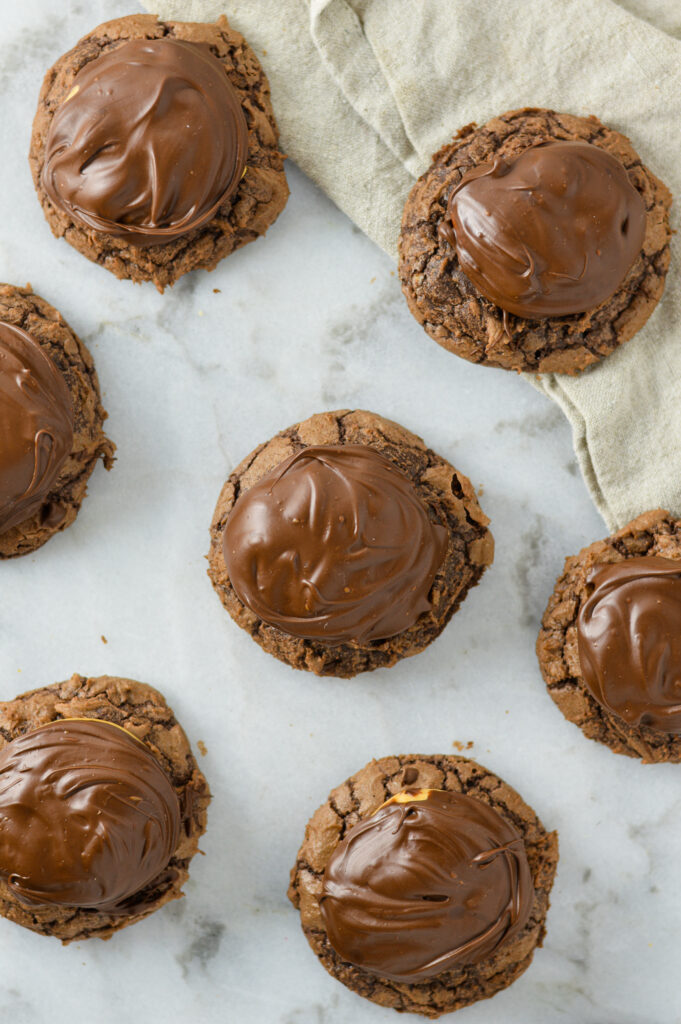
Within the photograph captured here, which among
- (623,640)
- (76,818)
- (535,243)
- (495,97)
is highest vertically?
(495,97)

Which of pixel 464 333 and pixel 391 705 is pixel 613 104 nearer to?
pixel 464 333

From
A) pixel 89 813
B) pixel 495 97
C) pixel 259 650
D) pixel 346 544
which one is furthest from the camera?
pixel 259 650

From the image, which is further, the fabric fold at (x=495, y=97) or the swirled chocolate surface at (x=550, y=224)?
the fabric fold at (x=495, y=97)

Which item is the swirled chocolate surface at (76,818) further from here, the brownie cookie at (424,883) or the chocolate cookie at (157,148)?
the chocolate cookie at (157,148)

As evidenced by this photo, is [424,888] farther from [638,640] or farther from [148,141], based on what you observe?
[148,141]

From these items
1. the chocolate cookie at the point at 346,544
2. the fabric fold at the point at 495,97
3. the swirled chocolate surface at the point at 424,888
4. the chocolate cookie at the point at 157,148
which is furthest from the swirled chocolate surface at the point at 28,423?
the swirled chocolate surface at the point at 424,888

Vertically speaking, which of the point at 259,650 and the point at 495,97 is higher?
the point at 495,97

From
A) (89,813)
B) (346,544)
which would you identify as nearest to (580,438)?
(346,544)
